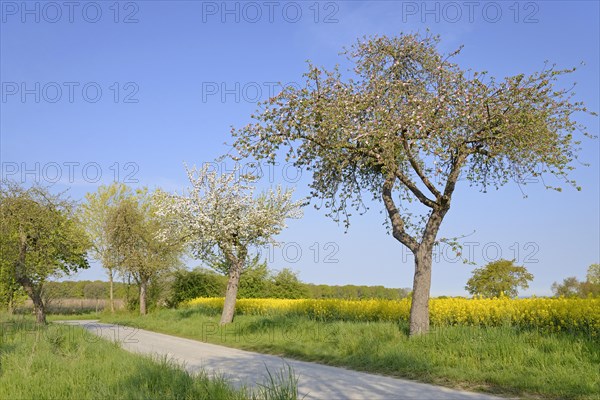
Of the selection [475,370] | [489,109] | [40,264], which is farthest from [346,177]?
[40,264]

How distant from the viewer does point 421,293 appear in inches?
615

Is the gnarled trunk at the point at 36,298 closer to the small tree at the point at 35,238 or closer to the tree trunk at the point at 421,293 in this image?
the small tree at the point at 35,238

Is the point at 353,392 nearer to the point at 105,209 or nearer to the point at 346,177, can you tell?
the point at 346,177

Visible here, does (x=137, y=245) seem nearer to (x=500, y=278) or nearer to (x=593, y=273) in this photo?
(x=500, y=278)

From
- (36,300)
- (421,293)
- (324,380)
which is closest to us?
(324,380)

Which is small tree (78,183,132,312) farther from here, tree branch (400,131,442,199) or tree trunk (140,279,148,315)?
tree branch (400,131,442,199)

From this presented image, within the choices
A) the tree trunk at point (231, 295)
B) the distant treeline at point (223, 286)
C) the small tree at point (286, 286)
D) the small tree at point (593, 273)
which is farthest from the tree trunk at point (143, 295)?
the small tree at point (593, 273)

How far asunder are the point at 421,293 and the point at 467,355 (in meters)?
3.50

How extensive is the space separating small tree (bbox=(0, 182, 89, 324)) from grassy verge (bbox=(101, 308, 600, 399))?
561 inches

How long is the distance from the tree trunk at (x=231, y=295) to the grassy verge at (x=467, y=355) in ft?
29.6

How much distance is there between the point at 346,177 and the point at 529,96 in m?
6.12

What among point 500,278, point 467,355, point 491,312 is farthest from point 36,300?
point 500,278

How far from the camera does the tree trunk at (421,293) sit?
50.5 feet

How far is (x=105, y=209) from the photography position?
50656 millimetres
